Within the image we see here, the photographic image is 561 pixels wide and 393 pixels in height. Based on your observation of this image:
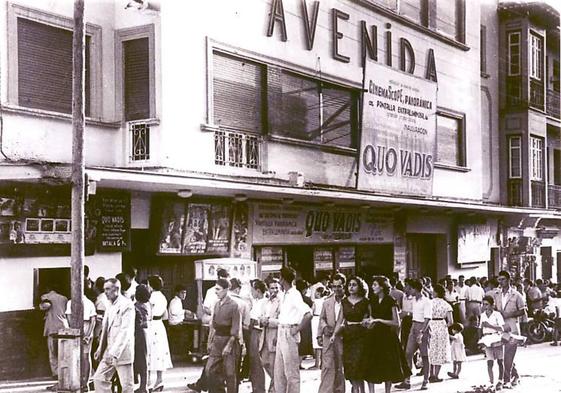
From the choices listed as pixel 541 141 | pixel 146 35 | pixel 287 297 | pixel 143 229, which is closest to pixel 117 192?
pixel 143 229

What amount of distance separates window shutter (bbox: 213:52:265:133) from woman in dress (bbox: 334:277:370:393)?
6.38 meters

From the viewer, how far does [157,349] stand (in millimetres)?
12344

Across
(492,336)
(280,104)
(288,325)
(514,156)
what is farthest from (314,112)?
(514,156)

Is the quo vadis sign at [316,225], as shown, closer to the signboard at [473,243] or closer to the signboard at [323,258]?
the signboard at [323,258]

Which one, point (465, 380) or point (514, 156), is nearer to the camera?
point (465, 380)

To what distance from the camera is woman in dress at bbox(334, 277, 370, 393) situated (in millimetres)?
10594

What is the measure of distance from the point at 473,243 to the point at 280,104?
34.5 feet

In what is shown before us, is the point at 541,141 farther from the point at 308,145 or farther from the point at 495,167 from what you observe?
the point at 308,145

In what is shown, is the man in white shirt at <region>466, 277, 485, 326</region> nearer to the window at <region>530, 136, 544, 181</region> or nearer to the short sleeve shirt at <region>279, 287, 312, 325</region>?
the short sleeve shirt at <region>279, 287, 312, 325</region>

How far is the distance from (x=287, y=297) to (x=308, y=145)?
27.3ft

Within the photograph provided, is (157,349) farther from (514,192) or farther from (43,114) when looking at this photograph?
(514,192)

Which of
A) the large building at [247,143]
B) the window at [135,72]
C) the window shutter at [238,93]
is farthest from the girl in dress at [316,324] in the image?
the window at [135,72]

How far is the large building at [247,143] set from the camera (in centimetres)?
1304

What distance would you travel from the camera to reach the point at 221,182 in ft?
46.0
